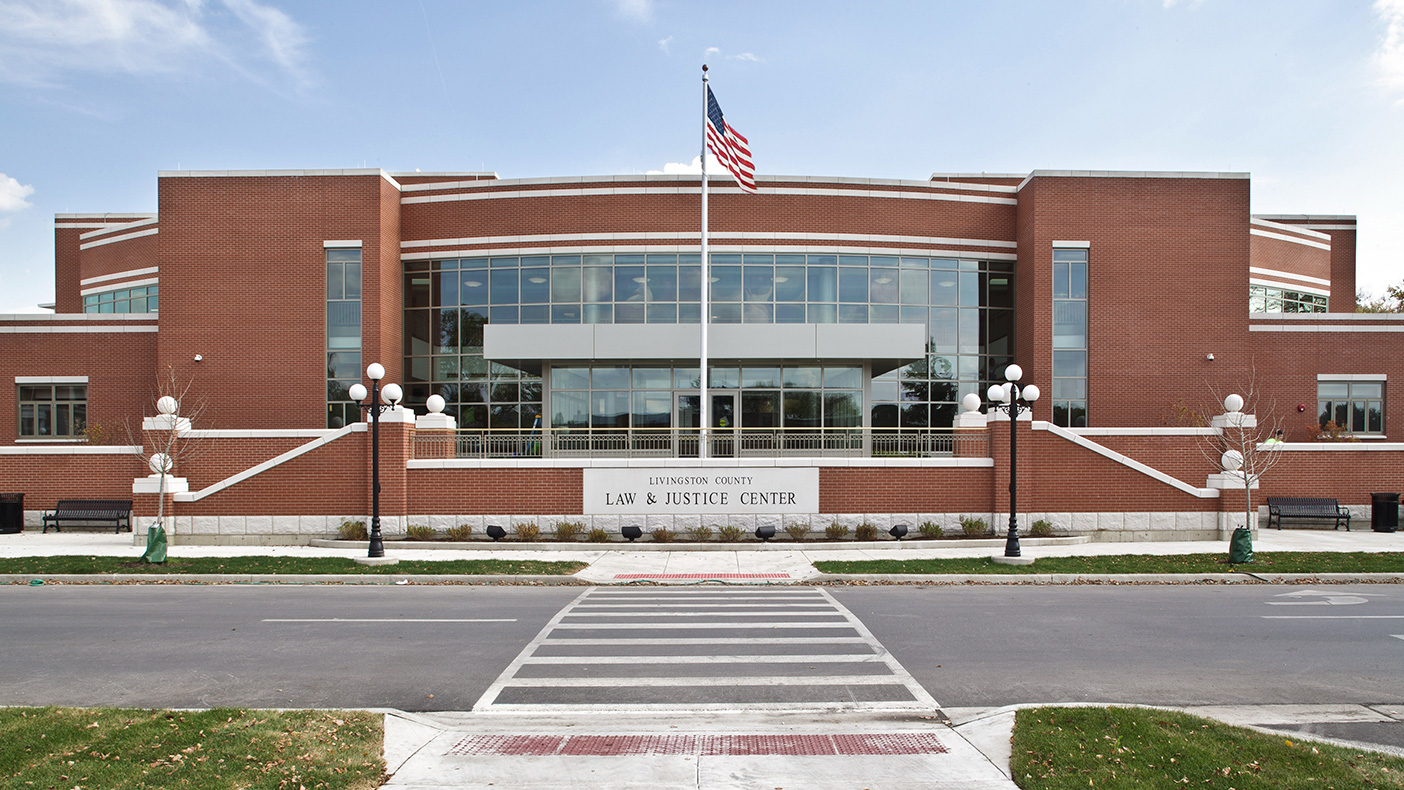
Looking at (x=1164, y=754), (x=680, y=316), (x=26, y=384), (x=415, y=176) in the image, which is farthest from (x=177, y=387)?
(x=1164, y=754)

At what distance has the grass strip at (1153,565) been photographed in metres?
16.2

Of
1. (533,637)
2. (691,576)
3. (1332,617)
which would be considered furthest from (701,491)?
(1332,617)

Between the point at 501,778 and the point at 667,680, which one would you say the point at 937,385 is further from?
the point at 501,778

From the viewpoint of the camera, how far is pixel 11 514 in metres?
23.2

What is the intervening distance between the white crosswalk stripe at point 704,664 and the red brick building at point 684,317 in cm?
1229

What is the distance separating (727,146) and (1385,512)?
2222 centimetres

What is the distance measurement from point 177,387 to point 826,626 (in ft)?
80.5

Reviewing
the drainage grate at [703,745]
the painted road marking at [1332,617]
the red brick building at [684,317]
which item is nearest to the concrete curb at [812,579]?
the painted road marking at [1332,617]

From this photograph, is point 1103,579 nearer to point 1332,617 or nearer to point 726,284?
point 1332,617

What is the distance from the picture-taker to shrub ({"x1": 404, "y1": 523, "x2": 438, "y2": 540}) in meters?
20.6

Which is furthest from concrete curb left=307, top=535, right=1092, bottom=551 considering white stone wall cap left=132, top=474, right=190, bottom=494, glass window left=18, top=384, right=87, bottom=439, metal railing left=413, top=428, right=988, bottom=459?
glass window left=18, top=384, right=87, bottom=439

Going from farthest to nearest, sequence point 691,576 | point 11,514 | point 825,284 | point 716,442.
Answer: point 825,284 < point 11,514 < point 716,442 < point 691,576

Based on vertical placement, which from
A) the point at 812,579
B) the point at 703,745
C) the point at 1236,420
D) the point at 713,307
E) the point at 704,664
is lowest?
the point at 812,579

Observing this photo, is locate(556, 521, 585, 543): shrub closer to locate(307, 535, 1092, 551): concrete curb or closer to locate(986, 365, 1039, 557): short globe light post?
locate(307, 535, 1092, 551): concrete curb
